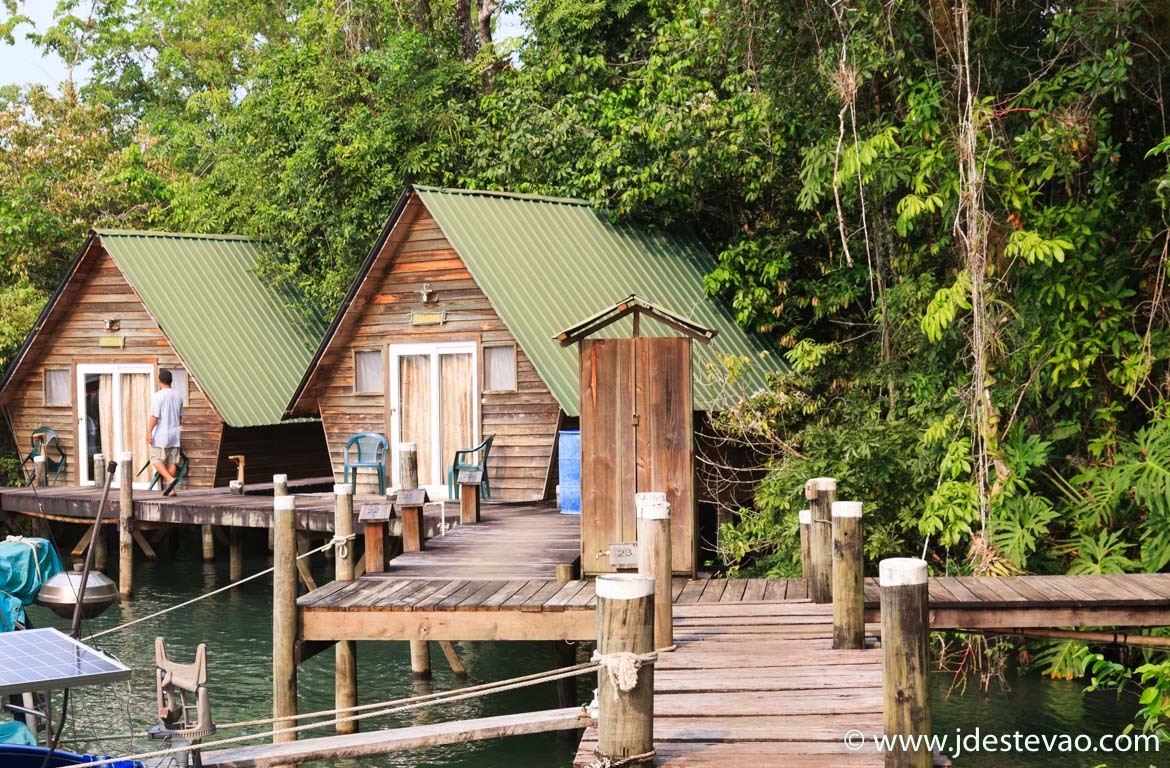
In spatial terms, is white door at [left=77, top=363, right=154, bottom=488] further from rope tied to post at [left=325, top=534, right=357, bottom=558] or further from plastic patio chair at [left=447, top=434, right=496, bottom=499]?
rope tied to post at [left=325, top=534, right=357, bottom=558]

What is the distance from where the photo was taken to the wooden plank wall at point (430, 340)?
61.4 ft

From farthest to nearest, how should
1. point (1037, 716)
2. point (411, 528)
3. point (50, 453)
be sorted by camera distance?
1. point (50, 453)
2. point (411, 528)
3. point (1037, 716)

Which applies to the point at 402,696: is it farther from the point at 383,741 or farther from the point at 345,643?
the point at 383,741

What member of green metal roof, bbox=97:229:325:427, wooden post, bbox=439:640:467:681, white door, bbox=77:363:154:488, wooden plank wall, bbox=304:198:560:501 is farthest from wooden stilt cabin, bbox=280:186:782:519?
wooden post, bbox=439:640:467:681

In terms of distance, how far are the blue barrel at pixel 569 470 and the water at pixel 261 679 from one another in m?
1.75

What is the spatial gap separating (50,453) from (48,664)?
17879 millimetres

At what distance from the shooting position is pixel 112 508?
2088cm

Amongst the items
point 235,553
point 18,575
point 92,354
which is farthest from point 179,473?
point 18,575

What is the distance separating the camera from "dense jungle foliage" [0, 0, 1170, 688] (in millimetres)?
13383

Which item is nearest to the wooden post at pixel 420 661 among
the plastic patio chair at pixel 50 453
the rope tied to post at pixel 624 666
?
the rope tied to post at pixel 624 666

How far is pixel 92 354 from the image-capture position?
23.4 m

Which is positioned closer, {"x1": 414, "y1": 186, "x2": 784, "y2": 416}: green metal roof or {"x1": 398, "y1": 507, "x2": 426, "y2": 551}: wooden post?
{"x1": 398, "y1": 507, "x2": 426, "y2": 551}: wooden post

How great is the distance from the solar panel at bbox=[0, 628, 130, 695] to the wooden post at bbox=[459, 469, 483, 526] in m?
8.29

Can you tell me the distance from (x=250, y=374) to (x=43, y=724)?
13215 millimetres
